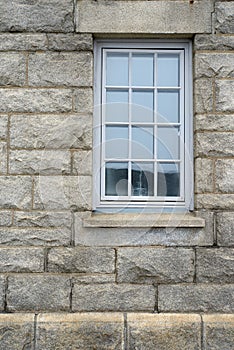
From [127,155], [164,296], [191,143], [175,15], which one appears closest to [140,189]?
[127,155]

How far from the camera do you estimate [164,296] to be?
462 centimetres

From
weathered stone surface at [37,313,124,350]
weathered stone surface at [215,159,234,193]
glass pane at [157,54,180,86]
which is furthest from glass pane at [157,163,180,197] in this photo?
weathered stone surface at [37,313,124,350]

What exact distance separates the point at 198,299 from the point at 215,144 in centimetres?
149

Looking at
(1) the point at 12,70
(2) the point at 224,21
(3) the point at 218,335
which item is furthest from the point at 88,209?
(2) the point at 224,21

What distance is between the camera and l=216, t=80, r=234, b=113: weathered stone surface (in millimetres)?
4742

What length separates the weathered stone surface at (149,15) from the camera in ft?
15.6

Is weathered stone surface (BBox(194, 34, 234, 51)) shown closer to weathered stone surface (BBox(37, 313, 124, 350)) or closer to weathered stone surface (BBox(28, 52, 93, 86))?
weathered stone surface (BBox(28, 52, 93, 86))

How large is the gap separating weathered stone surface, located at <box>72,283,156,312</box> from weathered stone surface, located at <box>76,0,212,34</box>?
2477 millimetres

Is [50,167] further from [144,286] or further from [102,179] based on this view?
[144,286]

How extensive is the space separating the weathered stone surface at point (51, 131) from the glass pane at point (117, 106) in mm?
329

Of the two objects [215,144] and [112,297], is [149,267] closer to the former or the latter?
[112,297]

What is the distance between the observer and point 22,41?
4781 mm

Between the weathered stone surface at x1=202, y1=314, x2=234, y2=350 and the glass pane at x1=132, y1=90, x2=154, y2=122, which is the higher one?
the glass pane at x1=132, y1=90, x2=154, y2=122

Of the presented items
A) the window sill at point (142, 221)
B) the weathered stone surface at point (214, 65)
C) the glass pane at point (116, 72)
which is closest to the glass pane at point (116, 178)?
the window sill at point (142, 221)
